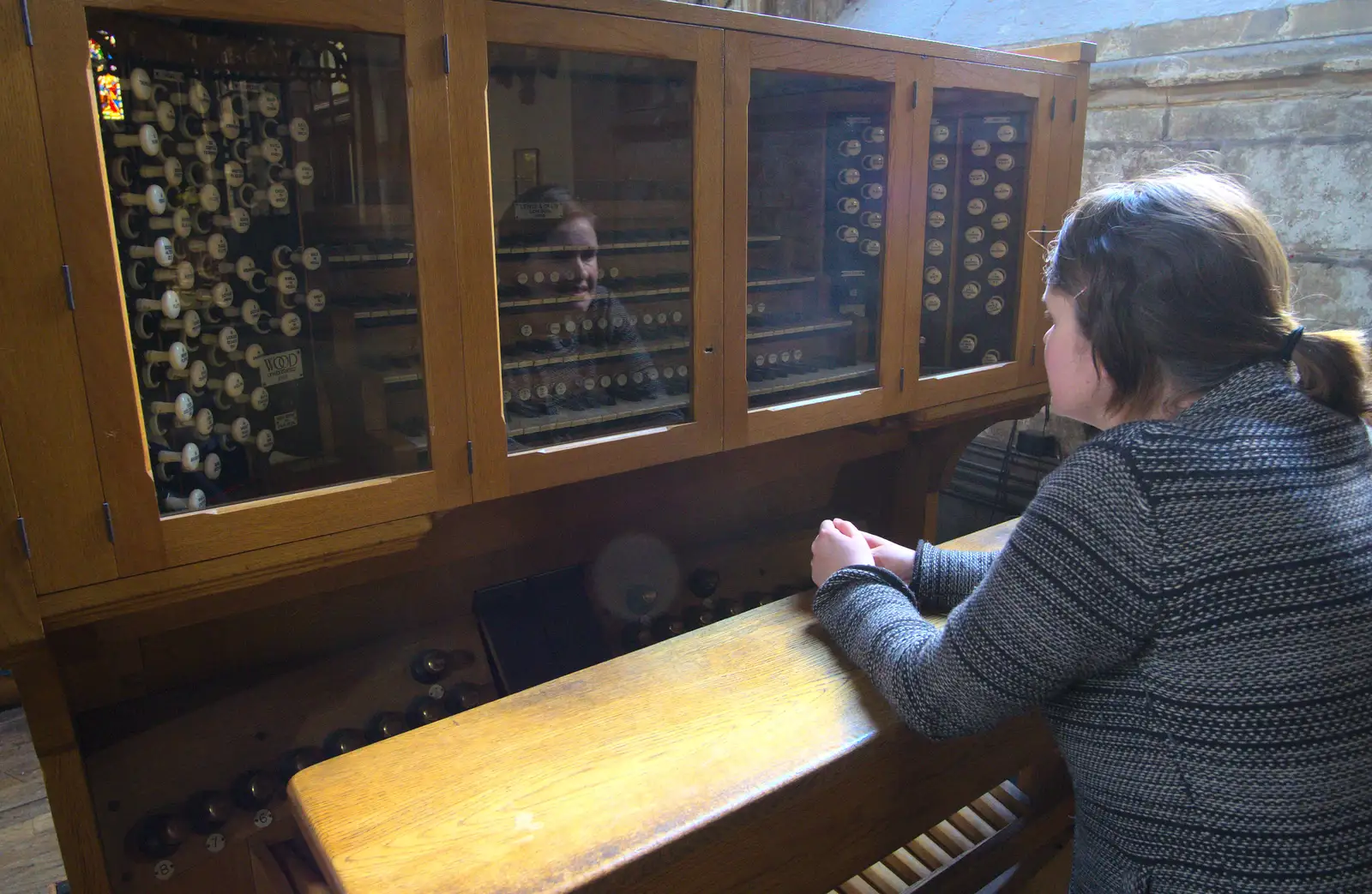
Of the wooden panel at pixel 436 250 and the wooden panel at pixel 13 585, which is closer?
the wooden panel at pixel 13 585

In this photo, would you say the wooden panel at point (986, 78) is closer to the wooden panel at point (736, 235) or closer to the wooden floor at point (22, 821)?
the wooden panel at point (736, 235)

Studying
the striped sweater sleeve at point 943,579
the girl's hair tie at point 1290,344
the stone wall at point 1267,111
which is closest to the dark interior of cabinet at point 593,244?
the striped sweater sleeve at point 943,579

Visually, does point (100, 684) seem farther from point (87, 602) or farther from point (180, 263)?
point (180, 263)

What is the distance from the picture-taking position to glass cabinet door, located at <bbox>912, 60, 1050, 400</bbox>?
1.98m

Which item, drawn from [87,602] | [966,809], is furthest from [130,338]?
[966,809]

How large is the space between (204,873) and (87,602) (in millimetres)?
569

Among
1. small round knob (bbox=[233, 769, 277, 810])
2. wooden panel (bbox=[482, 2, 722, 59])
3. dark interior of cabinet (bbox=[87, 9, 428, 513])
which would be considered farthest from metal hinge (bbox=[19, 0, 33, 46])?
small round knob (bbox=[233, 769, 277, 810])

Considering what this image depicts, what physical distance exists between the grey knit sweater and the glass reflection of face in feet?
2.97

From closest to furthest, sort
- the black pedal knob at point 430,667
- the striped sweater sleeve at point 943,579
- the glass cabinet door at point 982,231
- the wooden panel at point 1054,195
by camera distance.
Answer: the striped sweater sleeve at point 943,579, the black pedal knob at point 430,667, the glass cabinet door at point 982,231, the wooden panel at point 1054,195

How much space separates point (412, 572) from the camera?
1.73 metres

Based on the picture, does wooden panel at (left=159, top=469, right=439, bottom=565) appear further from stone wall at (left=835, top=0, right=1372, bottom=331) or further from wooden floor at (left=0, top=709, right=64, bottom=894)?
stone wall at (left=835, top=0, right=1372, bottom=331)

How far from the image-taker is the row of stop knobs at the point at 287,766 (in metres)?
1.37

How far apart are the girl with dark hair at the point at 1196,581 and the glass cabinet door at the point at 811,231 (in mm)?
744

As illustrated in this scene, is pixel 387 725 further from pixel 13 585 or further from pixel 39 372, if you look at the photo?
pixel 39 372
